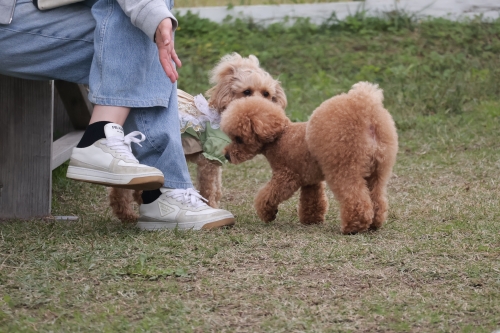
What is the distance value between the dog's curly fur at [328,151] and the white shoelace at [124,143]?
53cm

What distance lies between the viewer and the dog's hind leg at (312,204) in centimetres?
323

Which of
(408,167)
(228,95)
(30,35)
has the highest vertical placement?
(30,35)

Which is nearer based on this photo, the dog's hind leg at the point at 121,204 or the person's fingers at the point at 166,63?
the person's fingers at the point at 166,63

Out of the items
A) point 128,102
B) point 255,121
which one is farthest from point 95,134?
point 255,121

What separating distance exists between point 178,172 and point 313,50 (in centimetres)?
454

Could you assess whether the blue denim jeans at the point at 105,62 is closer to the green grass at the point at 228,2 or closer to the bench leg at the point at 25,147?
the bench leg at the point at 25,147

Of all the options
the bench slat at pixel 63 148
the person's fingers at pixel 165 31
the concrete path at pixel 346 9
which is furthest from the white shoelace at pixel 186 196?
the concrete path at pixel 346 9

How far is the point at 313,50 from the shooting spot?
7.25 m

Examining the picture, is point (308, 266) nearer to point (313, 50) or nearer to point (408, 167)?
point (408, 167)

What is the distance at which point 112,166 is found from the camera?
2680 mm

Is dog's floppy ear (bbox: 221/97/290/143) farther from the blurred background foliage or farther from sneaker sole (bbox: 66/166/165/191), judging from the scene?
the blurred background foliage

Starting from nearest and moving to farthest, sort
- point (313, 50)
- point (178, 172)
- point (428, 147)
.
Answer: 1. point (178, 172)
2. point (428, 147)
3. point (313, 50)

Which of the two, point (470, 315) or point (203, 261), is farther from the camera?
point (203, 261)

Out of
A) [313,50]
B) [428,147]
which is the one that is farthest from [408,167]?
[313,50]
